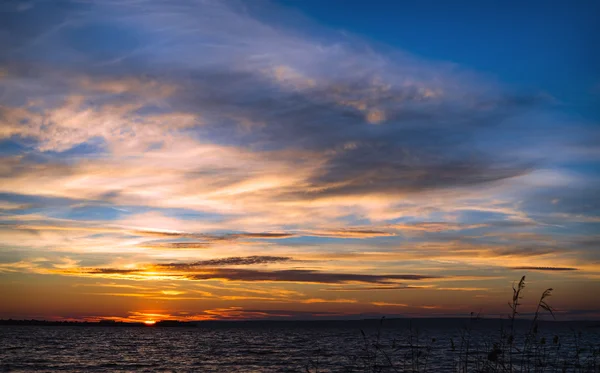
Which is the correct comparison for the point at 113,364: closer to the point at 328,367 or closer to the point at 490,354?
the point at 328,367

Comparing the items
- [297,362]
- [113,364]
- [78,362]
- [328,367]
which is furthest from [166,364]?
[328,367]

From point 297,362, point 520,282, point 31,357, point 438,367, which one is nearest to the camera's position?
point 520,282

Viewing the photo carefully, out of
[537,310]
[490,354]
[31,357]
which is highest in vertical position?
[537,310]

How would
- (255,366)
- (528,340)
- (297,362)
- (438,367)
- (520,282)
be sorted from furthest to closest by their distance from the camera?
(297,362)
(255,366)
(438,367)
(528,340)
(520,282)

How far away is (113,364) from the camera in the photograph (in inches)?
2347

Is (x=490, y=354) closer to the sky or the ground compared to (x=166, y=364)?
closer to the sky

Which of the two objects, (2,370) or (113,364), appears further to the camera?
(113,364)

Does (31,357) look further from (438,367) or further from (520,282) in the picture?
(520,282)

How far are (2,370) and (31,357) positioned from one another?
17.0 meters

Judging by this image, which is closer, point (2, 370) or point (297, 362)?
point (2, 370)

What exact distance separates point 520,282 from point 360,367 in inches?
1621

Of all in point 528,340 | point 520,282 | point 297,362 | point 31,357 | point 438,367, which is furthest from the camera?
point 31,357

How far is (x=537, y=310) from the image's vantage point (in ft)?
31.8

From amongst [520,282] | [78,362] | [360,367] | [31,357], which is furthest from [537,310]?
[31,357]
